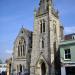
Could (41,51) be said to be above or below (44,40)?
below

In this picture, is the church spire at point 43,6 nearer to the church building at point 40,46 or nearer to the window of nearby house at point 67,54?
the church building at point 40,46

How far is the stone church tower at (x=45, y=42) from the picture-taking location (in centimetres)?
4271

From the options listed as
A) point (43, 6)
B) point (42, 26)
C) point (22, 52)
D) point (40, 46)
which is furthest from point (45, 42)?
point (43, 6)

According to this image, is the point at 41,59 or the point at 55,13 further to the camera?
the point at 55,13

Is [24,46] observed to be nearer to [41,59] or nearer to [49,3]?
[41,59]

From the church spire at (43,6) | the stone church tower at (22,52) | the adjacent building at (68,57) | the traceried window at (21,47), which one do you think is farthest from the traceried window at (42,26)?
the adjacent building at (68,57)

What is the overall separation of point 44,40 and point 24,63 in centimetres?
964

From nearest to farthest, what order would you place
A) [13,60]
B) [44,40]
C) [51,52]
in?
1. [51,52]
2. [44,40]
3. [13,60]

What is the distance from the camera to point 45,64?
43.0 metres

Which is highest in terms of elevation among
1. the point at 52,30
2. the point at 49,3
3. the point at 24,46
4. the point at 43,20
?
the point at 49,3

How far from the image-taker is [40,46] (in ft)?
150

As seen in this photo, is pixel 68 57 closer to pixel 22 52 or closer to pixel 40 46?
pixel 40 46

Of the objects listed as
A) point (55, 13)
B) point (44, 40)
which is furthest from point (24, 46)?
point (55, 13)

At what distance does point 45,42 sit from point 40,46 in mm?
1924
